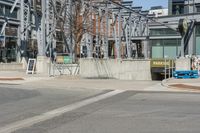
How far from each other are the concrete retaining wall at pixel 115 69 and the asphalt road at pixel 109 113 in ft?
44.1

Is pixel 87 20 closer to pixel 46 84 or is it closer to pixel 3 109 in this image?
pixel 46 84

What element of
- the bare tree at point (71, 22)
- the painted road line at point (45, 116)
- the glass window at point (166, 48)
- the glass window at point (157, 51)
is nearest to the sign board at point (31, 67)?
the bare tree at point (71, 22)

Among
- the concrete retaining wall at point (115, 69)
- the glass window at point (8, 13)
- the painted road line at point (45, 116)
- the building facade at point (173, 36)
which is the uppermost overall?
the glass window at point (8, 13)

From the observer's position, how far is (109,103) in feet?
54.5

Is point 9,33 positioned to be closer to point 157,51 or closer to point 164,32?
point 157,51

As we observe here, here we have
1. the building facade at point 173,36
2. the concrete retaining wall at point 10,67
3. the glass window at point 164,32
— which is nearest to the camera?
the concrete retaining wall at point 10,67

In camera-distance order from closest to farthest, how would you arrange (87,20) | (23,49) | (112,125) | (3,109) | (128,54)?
1. (112,125)
2. (3,109)
3. (23,49)
4. (87,20)
5. (128,54)

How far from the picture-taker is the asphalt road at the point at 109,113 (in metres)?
10.7

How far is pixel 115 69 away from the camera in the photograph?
3991 cm

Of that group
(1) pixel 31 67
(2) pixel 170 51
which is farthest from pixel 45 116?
(2) pixel 170 51

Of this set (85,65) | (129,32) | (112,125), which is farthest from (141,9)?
(112,125)

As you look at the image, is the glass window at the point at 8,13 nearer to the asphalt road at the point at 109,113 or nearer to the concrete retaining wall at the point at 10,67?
the concrete retaining wall at the point at 10,67

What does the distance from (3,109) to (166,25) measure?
45.5m

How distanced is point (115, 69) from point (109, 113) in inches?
1041
